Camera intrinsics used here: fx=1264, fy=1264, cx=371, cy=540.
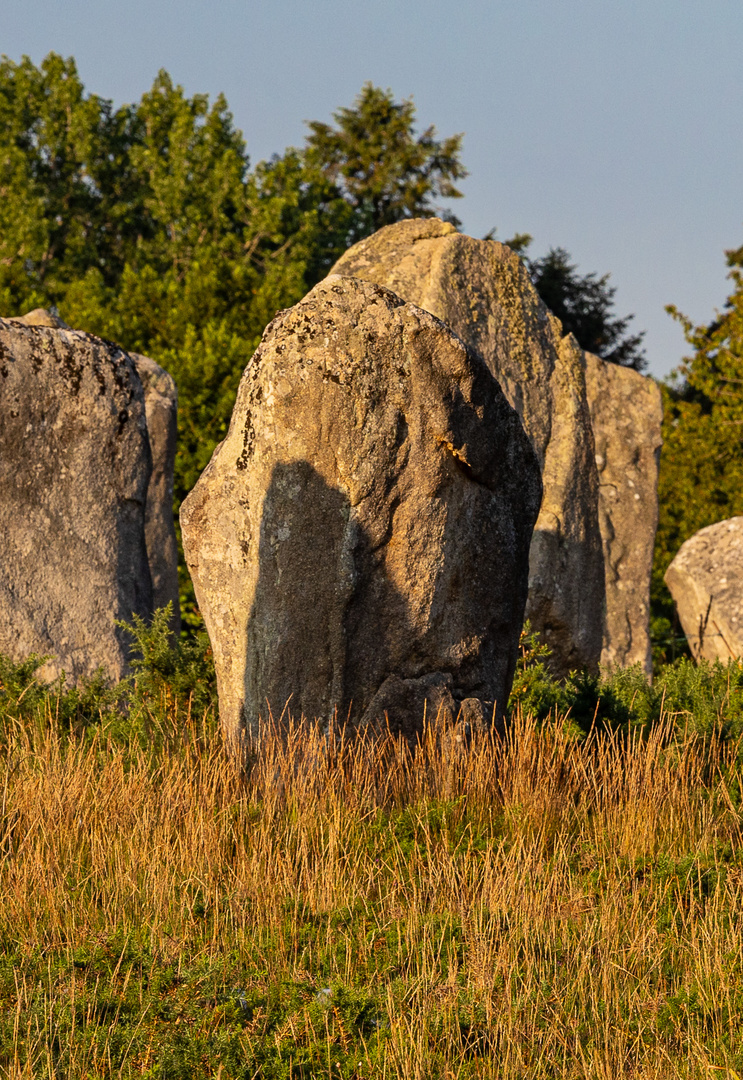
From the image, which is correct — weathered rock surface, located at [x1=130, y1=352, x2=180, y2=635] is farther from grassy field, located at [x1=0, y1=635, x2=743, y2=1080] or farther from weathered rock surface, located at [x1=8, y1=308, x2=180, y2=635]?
grassy field, located at [x1=0, y1=635, x2=743, y2=1080]

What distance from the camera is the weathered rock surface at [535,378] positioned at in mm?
10695

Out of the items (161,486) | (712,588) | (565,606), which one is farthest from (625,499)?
(161,486)

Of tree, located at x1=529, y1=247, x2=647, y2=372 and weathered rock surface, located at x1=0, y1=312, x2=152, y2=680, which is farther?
tree, located at x1=529, y1=247, x2=647, y2=372

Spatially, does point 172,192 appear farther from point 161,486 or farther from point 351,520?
point 351,520

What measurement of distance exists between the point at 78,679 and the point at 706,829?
5408 mm

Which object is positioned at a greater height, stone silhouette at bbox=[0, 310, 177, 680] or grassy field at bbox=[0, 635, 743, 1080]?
stone silhouette at bbox=[0, 310, 177, 680]

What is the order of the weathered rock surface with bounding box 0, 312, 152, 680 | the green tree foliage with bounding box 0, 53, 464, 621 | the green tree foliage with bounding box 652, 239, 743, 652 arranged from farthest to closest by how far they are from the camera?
the green tree foliage with bounding box 0, 53, 464, 621
the green tree foliage with bounding box 652, 239, 743, 652
the weathered rock surface with bounding box 0, 312, 152, 680

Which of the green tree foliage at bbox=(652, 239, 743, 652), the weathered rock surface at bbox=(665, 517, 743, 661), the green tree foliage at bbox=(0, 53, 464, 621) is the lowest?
the weathered rock surface at bbox=(665, 517, 743, 661)

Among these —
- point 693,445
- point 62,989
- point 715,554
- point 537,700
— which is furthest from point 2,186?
point 62,989

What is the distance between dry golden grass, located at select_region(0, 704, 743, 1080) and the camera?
3.87 meters

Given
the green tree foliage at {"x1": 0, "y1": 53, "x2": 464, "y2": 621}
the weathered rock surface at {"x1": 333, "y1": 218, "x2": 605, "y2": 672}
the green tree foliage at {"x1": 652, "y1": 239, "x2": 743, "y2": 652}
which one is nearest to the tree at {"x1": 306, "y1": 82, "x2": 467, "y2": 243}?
the green tree foliage at {"x1": 0, "y1": 53, "x2": 464, "y2": 621}

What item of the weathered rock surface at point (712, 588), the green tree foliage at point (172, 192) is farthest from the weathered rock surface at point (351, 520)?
the green tree foliage at point (172, 192)

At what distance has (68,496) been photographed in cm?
1000

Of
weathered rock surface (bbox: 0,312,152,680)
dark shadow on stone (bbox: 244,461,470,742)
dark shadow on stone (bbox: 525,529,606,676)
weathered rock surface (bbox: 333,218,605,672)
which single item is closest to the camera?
dark shadow on stone (bbox: 244,461,470,742)
